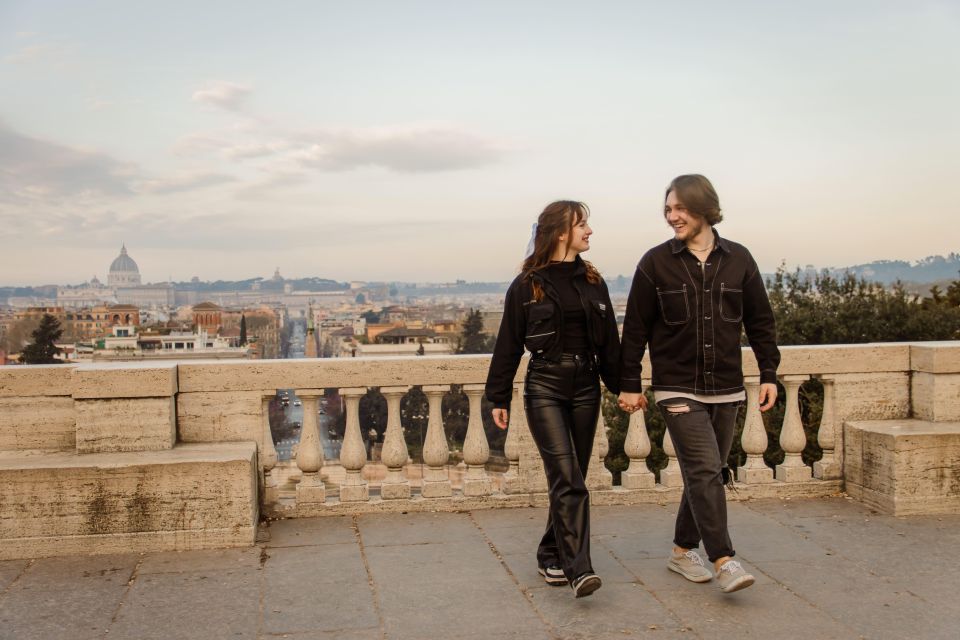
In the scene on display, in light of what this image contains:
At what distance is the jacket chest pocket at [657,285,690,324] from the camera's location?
3.77 m

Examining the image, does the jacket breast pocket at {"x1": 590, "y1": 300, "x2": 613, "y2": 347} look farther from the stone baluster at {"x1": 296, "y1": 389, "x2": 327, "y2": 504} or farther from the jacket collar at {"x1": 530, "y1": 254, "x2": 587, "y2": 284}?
the stone baluster at {"x1": 296, "y1": 389, "x2": 327, "y2": 504}

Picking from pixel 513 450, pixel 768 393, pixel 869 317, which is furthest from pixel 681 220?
pixel 869 317

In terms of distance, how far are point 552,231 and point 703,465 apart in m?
1.19

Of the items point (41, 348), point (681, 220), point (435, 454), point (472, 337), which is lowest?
point (472, 337)

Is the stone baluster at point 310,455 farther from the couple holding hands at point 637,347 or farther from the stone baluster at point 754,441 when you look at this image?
the stone baluster at point 754,441

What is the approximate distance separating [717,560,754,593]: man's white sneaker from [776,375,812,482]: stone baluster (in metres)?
2.18

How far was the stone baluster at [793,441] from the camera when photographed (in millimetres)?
5691

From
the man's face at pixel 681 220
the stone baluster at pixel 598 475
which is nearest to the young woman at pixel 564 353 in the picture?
the man's face at pixel 681 220

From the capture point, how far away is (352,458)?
17.4 ft

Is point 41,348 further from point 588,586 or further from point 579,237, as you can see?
point 588,586

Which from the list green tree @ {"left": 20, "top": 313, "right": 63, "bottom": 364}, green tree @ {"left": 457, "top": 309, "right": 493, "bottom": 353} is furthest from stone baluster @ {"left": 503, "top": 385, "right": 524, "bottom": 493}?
green tree @ {"left": 457, "top": 309, "right": 493, "bottom": 353}

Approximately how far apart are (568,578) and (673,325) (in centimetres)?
118

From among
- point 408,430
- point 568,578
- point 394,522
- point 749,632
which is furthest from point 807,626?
point 408,430

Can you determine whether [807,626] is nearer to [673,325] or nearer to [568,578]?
[568,578]
